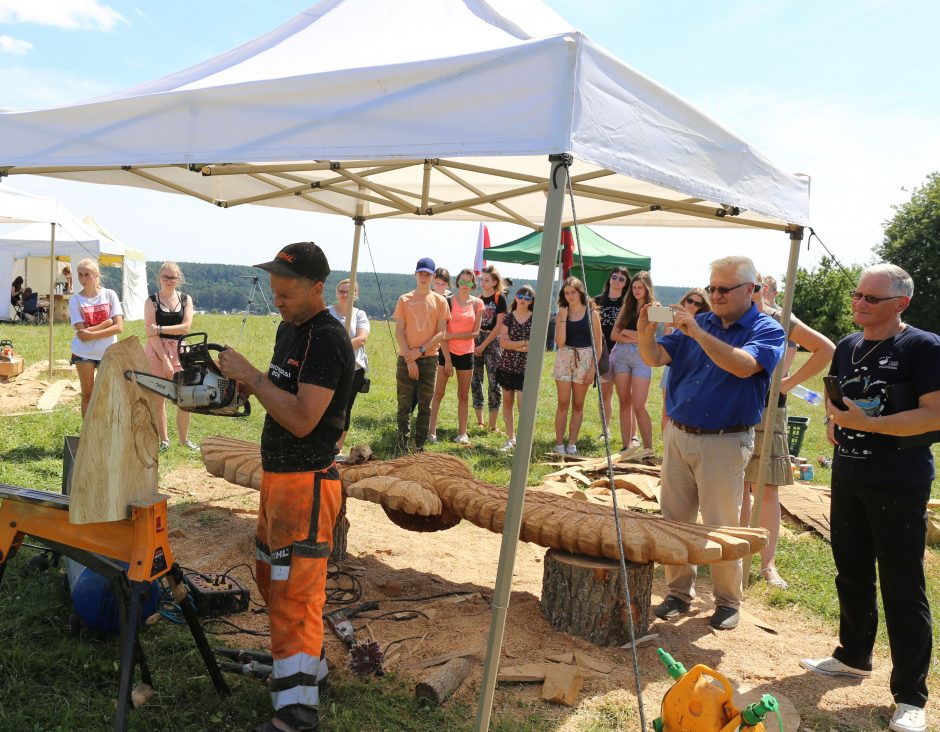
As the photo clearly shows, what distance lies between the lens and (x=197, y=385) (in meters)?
2.37

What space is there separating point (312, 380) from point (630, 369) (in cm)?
523

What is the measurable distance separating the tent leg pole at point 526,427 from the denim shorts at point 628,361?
4952 mm

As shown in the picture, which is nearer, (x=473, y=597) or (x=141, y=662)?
(x=141, y=662)

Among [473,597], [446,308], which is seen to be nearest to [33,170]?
[473,597]

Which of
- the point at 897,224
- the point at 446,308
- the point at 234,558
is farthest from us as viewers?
the point at 897,224

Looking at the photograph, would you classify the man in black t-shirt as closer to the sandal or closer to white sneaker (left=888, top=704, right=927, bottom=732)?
white sneaker (left=888, top=704, right=927, bottom=732)

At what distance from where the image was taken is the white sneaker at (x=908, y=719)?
2.98 m

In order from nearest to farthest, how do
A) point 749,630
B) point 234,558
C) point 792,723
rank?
point 792,723 → point 749,630 → point 234,558

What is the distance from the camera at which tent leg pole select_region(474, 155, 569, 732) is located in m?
2.31

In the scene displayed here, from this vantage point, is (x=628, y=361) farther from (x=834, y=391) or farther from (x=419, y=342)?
(x=834, y=391)

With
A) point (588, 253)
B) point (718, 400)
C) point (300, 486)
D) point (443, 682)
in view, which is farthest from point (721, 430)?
point (588, 253)

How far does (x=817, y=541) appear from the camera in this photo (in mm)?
5508

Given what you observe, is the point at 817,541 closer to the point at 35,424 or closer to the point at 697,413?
the point at 697,413

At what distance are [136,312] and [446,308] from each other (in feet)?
65.8
